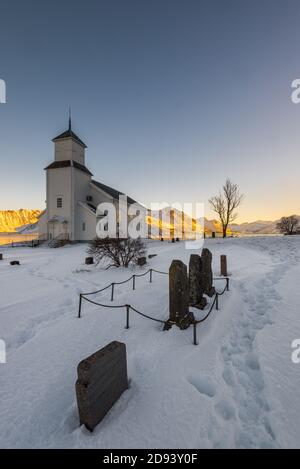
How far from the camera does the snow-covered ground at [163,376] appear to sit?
8.71 feet

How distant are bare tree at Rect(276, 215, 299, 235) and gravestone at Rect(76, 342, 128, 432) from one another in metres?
42.7

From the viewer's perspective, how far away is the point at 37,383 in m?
3.76

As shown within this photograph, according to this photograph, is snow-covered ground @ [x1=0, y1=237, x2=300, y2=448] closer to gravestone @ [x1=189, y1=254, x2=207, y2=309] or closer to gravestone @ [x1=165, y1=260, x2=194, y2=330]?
gravestone @ [x1=165, y1=260, x2=194, y2=330]

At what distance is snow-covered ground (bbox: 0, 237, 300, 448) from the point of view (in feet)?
8.71

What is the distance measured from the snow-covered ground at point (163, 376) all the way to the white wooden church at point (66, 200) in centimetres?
2304

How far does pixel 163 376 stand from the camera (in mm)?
3658

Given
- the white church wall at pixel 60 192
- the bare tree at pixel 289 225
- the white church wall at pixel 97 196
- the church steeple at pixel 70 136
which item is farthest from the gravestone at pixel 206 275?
the bare tree at pixel 289 225

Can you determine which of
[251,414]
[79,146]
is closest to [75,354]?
[251,414]

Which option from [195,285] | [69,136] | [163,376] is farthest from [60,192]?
[163,376]

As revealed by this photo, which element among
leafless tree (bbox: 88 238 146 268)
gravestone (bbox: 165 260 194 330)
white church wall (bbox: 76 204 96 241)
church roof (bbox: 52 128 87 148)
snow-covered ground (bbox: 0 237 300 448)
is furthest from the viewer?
church roof (bbox: 52 128 87 148)

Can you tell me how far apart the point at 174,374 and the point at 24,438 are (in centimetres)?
224

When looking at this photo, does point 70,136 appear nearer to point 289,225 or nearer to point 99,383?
point 99,383

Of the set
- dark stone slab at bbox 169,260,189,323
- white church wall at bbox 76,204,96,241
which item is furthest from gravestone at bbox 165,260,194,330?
white church wall at bbox 76,204,96,241

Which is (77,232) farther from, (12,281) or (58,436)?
(58,436)
